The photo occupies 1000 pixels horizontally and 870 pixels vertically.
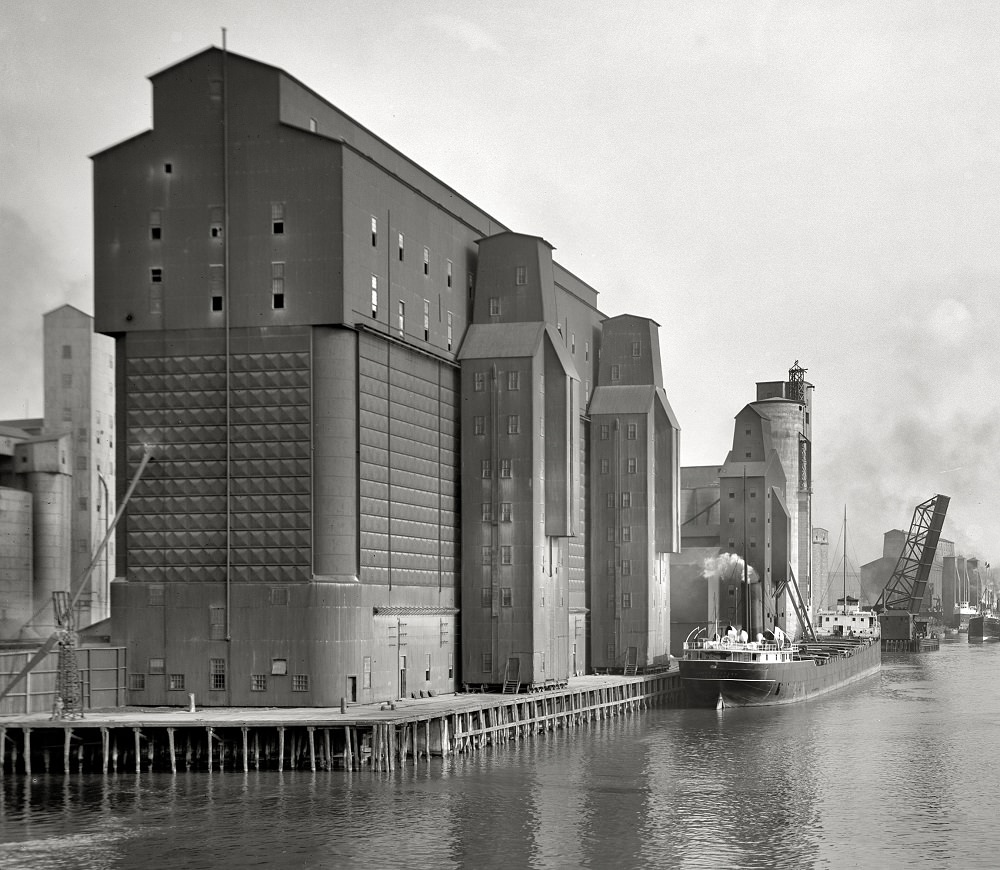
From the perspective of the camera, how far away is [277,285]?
2872 inches

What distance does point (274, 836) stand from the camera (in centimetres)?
5169

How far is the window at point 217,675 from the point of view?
71.6m

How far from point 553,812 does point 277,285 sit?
1204 inches

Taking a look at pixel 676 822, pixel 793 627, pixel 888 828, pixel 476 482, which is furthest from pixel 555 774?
pixel 793 627

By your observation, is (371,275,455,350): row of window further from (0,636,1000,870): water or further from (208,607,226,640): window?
(0,636,1000,870): water

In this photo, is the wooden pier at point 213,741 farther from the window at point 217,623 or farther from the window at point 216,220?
the window at point 216,220

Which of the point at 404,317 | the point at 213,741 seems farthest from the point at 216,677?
the point at 404,317

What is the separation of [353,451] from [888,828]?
32.0 metres

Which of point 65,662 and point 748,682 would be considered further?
point 748,682

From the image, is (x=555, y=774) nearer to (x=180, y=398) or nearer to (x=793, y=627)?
(x=180, y=398)

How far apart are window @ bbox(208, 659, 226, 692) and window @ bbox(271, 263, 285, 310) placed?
59.5 ft

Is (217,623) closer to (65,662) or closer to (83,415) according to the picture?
(65,662)

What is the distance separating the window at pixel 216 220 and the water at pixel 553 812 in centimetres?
2737

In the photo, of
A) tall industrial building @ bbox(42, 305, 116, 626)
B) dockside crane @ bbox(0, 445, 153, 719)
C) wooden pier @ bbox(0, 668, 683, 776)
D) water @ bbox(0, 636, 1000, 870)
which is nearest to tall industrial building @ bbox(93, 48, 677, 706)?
wooden pier @ bbox(0, 668, 683, 776)
